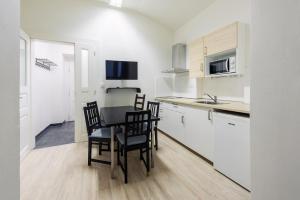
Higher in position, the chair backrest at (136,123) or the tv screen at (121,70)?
the tv screen at (121,70)

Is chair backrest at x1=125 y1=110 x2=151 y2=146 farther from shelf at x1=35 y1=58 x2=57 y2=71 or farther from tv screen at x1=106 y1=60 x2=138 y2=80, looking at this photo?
shelf at x1=35 y1=58 x2=57 y2=71

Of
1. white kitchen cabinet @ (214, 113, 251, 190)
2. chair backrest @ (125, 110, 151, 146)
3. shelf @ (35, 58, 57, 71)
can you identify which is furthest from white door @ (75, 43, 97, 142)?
white kitchen cabinet @ (214, 113, 251, 190)

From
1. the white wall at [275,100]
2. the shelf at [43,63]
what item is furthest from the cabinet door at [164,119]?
the shelf at [43,63]

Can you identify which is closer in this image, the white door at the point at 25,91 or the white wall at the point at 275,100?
the white wall at the point at 275,100

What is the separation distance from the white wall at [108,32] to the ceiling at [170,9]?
0.77ft

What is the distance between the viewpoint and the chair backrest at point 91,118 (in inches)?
102

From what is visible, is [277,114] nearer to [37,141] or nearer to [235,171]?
[235,171]

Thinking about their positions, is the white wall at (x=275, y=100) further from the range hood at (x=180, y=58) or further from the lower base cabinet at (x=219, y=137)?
the range hood at (x=180, y=58)

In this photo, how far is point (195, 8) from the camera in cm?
365

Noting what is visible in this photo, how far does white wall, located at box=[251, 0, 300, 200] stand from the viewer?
0.92 metres

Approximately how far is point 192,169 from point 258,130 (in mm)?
1521

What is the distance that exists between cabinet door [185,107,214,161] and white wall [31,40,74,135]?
3398 millimetres

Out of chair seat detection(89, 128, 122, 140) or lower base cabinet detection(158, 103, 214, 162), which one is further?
lower base cabinet detection(158, 103, 214, 162)

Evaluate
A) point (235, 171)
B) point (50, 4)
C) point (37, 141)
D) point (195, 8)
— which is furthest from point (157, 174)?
point (50, 4)
